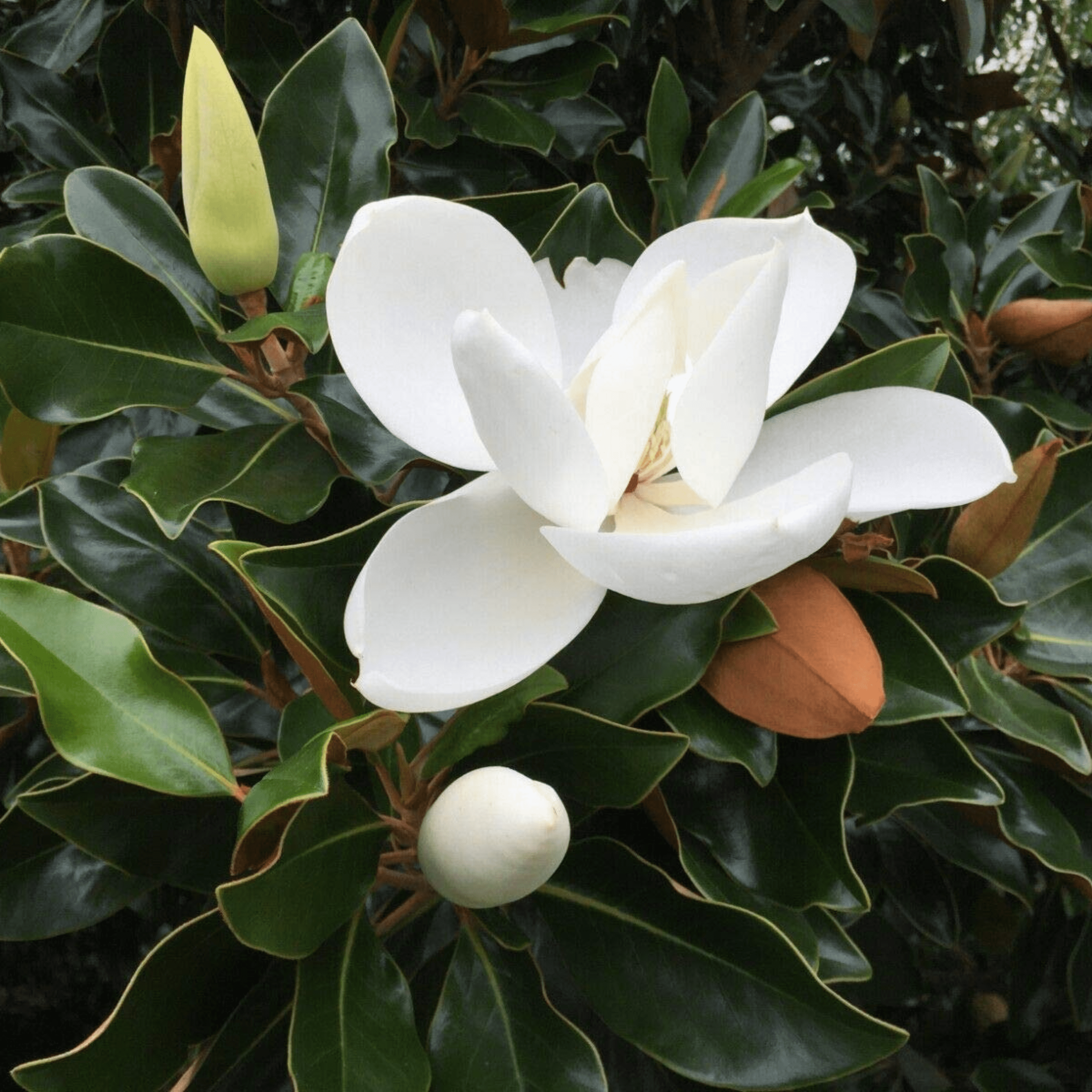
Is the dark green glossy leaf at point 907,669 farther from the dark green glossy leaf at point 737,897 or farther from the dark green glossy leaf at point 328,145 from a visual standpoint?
the dark green glossy leaf at point 328,145

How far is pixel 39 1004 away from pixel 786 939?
1.81 metres

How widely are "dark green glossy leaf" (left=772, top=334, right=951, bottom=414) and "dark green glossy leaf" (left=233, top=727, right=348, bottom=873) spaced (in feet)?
1.23

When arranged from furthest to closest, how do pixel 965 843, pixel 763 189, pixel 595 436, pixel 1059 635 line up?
pixel 965 843
pixel 763 189
pixel 1059 635
pixel 595 436

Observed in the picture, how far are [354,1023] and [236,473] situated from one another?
1.17ft

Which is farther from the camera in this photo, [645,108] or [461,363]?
[645,108]

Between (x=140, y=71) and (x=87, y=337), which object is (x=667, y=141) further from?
(x=87, y=337)

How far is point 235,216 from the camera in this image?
2.24 ft

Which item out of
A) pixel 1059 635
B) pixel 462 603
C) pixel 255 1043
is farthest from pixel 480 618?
pixel 1059 635

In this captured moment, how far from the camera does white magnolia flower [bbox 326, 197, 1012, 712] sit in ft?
1.74

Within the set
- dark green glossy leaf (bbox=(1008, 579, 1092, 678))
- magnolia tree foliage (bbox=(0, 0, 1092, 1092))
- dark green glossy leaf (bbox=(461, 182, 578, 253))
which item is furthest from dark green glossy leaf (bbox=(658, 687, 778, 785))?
dark green glossy leaf (bbox=(461, 182, 578, 253))

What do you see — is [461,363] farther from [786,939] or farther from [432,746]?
[786,939]

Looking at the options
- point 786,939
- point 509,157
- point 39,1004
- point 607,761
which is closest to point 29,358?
point 607,761

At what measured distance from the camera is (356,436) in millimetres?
787

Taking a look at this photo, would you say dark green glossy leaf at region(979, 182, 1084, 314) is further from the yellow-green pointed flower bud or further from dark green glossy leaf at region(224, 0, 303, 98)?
the yellow-green pointed flower bud
